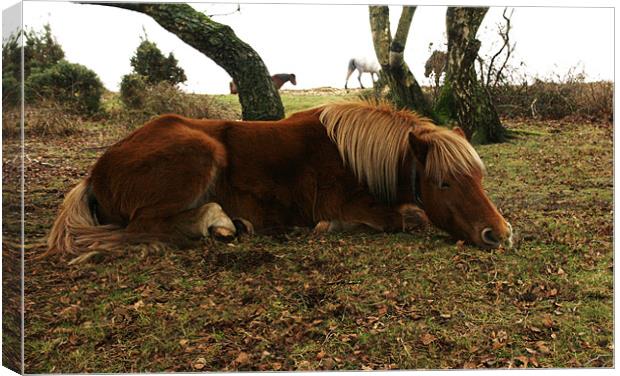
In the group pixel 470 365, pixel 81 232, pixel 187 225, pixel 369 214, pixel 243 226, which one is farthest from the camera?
pixel 369 214

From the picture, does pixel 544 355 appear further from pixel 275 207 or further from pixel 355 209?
pixel 275 207

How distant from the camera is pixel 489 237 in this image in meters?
3.72

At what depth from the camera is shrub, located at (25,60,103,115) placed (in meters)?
3.47

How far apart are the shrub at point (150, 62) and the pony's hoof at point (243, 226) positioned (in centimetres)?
84

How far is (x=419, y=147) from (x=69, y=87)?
1.84m

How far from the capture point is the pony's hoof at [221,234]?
12.2 feet

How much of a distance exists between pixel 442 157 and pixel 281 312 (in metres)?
1.20

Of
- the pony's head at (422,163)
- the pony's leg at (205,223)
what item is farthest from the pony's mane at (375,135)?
the pony's leg at (205,223)

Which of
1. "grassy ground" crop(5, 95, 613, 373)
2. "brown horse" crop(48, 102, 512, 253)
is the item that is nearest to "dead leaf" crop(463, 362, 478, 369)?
"grassy ground" crop(5, 95, 613, 373)

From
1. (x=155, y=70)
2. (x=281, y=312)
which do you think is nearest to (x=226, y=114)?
(x=155, y=70)

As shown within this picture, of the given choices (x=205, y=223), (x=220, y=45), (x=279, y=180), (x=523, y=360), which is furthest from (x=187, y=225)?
(x=523, y=360)

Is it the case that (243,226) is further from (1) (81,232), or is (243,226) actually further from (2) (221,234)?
(1) (81,232)

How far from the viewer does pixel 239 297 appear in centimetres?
348

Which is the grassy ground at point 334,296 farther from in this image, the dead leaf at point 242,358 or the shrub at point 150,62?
the shrub at point 150,62
